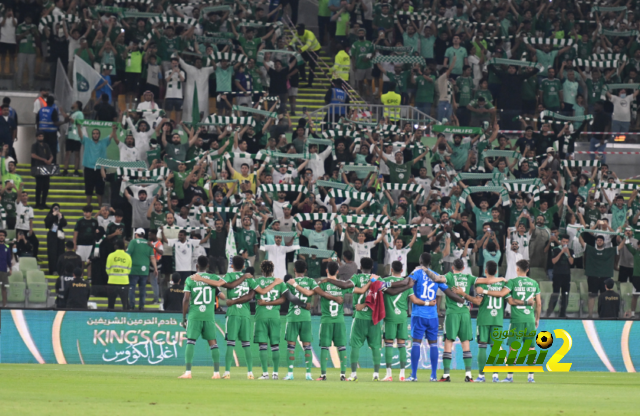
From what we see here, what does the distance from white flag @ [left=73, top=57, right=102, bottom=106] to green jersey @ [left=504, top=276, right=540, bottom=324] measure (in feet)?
50.9

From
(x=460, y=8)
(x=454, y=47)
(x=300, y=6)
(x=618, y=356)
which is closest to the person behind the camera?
(x=618, y=356)

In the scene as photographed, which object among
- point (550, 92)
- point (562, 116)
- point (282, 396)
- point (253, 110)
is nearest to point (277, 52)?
point (253, 110)

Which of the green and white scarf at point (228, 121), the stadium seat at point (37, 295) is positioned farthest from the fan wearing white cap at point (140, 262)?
the green and white scarf at point (228, 121)

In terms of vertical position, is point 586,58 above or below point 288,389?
above

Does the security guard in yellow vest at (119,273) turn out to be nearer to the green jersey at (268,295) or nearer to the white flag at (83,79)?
the green jersey at (268,295)

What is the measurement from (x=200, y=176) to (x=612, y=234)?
11252mm

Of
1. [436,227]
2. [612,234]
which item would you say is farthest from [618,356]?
[436,227]

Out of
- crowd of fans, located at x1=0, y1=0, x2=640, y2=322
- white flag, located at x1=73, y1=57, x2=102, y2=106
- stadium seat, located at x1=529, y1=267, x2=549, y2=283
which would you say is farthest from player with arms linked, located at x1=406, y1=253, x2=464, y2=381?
white flag, located at x1=73, y1=57, x2=102, y2=106

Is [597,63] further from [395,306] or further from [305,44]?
[395,306]

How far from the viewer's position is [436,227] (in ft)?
87.4

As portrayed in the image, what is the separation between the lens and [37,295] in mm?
23672

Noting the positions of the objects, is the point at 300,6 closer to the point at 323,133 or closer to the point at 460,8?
the point at 460,8

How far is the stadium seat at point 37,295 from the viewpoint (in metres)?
23.6

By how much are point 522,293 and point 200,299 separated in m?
6.07
